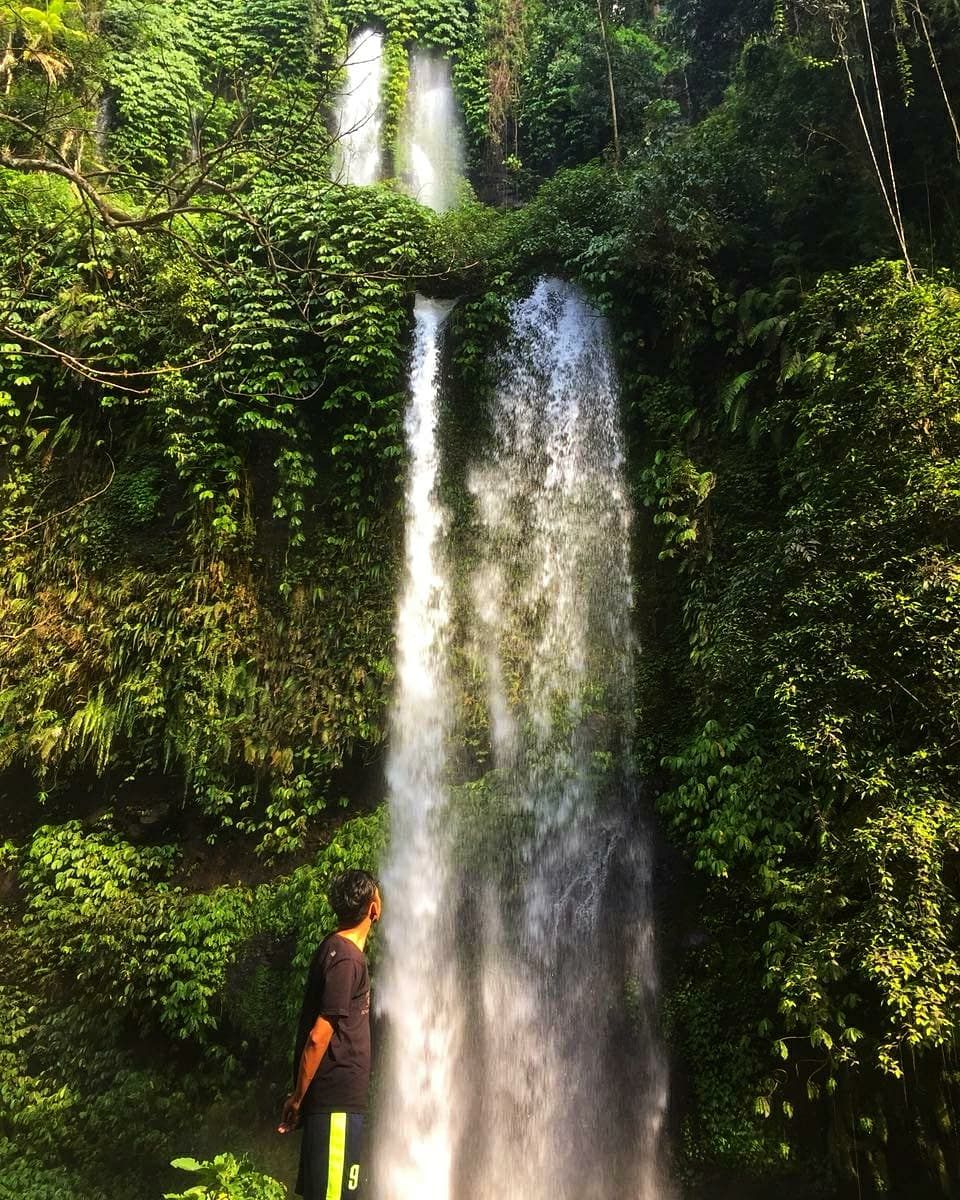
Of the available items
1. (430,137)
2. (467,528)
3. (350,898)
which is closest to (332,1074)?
(350,898)

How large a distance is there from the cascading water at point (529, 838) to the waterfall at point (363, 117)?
5.70m

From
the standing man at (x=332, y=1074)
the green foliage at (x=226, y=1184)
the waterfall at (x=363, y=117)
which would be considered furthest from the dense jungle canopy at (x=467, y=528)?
the waterfall at (x=363, y=117)

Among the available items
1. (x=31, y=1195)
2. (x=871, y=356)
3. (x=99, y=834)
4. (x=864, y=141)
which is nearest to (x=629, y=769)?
(x=871, y=356)

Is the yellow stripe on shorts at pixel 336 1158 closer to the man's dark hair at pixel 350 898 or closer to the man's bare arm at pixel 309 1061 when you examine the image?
the man's bare arm at pixel 309 1061

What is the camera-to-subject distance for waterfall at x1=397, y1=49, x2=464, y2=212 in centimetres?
1221

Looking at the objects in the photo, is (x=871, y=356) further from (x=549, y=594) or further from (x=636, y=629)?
(x=549, y=594)

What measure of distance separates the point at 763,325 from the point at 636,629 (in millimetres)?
2800

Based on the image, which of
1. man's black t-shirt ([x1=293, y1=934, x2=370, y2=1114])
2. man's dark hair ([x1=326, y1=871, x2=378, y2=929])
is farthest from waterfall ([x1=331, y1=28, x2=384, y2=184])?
man's black t-shirt ([x1=293, y1=934, x2=370, y2=1114])

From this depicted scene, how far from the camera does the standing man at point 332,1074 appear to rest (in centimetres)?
242

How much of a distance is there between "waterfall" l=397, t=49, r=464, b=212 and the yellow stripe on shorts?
12388 mm

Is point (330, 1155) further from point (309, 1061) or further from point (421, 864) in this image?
point (421, 864)

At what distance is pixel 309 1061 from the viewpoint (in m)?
2.50

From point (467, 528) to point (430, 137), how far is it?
900 cm

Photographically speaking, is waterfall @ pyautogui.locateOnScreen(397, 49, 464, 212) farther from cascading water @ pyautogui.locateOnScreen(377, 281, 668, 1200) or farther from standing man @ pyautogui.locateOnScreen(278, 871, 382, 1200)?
standing man @ pyautogui.locateOnScreen(278, 871, 382, 1200)
